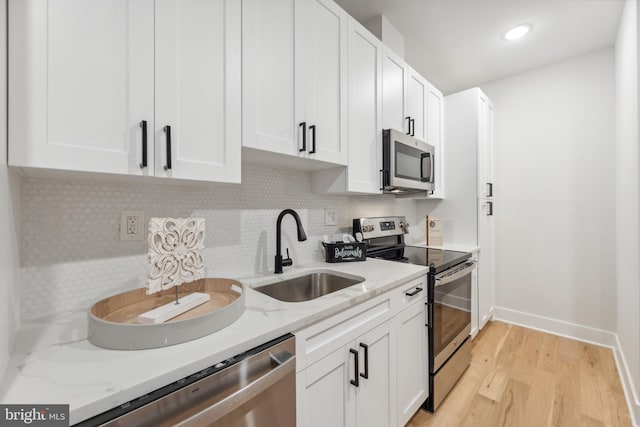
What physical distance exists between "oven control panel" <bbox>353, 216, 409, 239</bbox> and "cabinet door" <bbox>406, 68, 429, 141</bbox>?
734 mm

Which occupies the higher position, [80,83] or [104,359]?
[80,83]

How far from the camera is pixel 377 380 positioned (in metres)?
1.27

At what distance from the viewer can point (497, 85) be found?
311 centimetres

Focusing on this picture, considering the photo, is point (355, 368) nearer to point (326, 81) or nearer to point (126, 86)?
point (126, 86)

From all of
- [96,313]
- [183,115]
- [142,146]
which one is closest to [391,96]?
[183,115]

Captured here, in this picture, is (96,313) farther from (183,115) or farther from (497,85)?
(497,85)

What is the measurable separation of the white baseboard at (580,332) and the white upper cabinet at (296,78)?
94.8 inches

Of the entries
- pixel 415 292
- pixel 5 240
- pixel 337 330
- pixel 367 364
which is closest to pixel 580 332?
→ pixel 415 292

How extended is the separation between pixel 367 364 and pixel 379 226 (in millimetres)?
1169

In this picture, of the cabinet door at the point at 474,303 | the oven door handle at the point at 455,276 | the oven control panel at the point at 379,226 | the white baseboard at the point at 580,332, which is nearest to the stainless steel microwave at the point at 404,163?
the oven control panel at the point at 379,226

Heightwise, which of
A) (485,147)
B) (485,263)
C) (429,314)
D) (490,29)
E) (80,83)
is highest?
(490,29)

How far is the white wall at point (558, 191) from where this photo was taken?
253 centimetres

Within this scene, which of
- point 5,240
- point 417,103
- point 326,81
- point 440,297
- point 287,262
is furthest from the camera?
point 417,103

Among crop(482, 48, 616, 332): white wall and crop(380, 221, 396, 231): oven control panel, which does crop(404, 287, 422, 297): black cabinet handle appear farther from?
crop(482, 48, 616, 332): white wall
